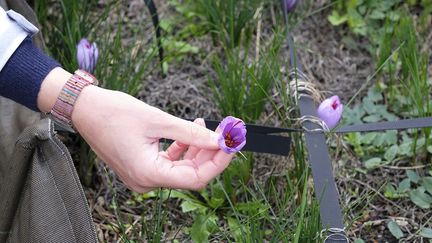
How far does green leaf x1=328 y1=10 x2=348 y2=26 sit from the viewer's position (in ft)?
7.58

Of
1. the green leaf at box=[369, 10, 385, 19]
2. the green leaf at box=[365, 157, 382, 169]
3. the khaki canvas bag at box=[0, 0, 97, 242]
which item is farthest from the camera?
the green leaf at box=[369, 10, 385, 19]

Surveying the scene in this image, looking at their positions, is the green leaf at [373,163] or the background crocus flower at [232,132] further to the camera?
the green leaf at [373,163]

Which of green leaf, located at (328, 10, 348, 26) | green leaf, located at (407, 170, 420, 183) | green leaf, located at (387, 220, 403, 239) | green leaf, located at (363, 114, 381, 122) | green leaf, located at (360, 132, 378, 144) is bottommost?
green leaf, located at (387, 220, 403, 239)

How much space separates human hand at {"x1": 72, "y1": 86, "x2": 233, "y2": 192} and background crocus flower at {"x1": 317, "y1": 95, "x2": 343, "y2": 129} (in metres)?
0.56

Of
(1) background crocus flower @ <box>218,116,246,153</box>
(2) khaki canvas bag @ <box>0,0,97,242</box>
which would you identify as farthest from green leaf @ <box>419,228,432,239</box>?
(2) khaki canvas bag @ <box>0,0,97,242</box>

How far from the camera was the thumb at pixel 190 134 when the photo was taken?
1.09m

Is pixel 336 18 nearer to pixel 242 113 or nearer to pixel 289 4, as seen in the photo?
pixel 289 4

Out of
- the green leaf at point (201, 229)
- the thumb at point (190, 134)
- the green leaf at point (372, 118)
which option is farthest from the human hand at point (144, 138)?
the green leaf at point (372, 118)

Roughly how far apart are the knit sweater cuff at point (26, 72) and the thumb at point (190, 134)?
230 millimetres

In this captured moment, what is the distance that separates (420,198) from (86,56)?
0.86 meters

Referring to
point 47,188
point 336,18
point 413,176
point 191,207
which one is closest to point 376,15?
point 336,18

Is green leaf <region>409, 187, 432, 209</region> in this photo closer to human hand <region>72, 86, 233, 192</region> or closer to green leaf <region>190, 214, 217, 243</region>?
green leaf <region>190, 214, 217, 243</region>

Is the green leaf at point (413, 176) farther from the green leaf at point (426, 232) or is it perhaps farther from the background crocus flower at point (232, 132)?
the background crocus flower at point (232, 132)

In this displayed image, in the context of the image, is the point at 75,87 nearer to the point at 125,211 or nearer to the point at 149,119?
the point at 149,119
